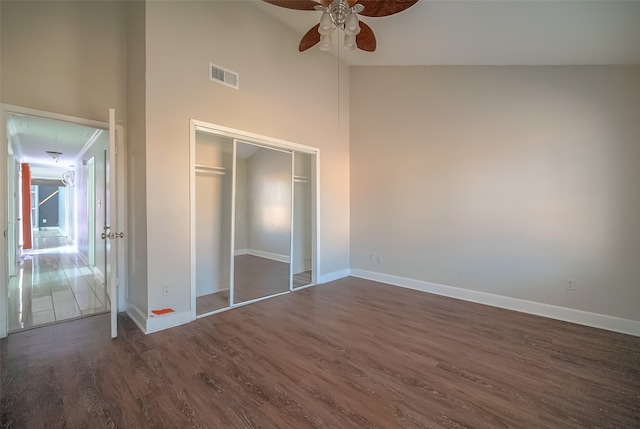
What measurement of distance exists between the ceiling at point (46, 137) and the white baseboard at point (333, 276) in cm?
377

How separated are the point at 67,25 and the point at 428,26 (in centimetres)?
390

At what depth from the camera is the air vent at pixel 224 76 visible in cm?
320

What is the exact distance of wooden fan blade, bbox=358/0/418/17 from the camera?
7.41 ft

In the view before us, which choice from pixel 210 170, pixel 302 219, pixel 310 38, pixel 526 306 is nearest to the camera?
pixel 310 38

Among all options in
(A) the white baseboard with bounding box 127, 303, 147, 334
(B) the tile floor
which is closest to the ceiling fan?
(A) the white baseboard with bounding box 127, 303, 147, 334

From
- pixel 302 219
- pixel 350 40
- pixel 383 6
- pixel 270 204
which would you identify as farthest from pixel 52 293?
pixel 383 6

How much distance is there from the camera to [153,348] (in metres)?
2.48

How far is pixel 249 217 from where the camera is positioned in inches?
165

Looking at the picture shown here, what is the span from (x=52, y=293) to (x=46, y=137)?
3.03m

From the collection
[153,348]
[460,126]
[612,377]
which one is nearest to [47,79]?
[153,348]

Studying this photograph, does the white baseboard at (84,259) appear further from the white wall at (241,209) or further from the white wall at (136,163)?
the white wall at (241,209)

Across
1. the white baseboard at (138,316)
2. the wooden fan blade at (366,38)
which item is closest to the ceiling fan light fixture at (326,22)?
the wooden fan blade at (366,38)

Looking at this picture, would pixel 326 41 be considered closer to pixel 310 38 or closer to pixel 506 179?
pixel 310 38

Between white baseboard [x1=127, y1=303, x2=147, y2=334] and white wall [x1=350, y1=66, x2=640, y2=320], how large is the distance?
3.35m
